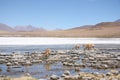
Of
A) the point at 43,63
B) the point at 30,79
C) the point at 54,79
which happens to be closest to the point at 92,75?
the point at 54,79

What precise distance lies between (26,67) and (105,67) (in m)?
4.27

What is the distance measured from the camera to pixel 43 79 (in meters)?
13.8

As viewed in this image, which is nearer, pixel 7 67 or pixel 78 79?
pixel 78 79

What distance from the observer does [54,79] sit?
45.3 feet

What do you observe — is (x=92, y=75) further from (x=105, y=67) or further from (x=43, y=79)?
(x=105, y=67)

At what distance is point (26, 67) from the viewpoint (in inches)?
714

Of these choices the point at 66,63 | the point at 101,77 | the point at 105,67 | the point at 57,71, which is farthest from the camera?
the point at 66,63

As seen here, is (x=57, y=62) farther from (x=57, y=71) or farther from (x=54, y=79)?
(x=54, y=79)

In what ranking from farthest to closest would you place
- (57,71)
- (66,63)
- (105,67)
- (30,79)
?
1. (66,63)
2. (105,67)
3. (57,71)
4. (30,79)

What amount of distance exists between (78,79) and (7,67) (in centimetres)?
547

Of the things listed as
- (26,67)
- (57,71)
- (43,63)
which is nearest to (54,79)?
(57,71)

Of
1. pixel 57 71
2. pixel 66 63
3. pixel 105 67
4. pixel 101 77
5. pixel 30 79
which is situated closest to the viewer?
pixel 30 79

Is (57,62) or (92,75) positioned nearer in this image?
(92,75)

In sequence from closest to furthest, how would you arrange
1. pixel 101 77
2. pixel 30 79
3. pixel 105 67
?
pixel 30 79
pixel 101 77
pixel 105 67
